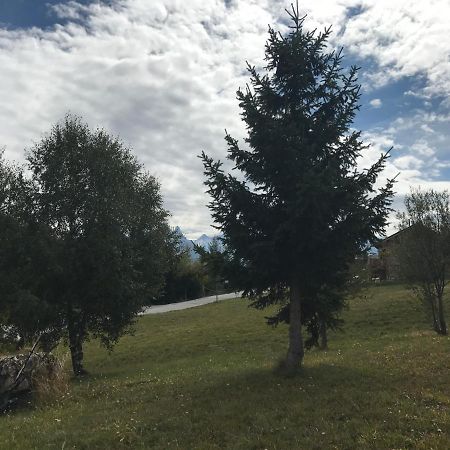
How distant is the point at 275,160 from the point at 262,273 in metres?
3.24

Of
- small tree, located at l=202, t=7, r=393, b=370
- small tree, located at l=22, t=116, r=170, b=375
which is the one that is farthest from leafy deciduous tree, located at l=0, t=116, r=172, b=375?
small tree, located at l=202, t=7, r=393, b=370

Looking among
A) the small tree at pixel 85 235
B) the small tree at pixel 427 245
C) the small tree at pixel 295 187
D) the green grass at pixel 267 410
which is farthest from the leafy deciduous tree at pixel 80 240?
the small tree at pixel 427 245

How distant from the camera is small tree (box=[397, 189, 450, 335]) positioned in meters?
24.6

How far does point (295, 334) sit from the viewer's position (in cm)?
1309

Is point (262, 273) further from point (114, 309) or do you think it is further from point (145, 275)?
point (145, 275)

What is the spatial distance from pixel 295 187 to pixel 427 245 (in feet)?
51.1

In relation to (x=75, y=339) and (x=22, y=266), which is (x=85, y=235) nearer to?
(x=22, y=266)

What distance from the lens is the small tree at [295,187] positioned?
39.7 ft

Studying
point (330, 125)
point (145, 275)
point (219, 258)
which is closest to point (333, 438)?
point (219, 258)

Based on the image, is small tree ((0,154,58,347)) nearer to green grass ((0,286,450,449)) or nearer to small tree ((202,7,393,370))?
green grass ((0,286,450,449))

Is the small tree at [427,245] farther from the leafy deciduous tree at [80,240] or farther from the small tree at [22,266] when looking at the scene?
the small tree at [22,266]

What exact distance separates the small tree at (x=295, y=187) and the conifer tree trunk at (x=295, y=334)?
0.03 m

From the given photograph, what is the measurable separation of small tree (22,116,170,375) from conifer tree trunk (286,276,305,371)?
31.2 ft

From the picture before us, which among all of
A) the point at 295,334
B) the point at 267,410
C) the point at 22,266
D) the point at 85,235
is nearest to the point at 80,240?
the point at 85,235
